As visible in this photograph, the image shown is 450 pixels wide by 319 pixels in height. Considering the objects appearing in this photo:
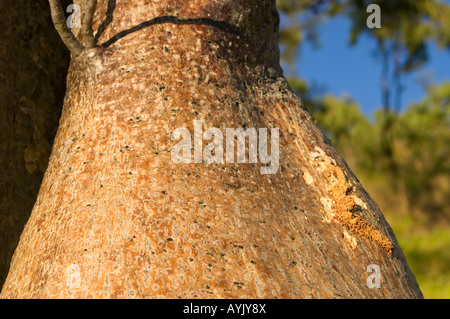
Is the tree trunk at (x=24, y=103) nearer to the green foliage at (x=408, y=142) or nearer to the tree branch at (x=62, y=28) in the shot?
the tree branch at (x=62, y=28)

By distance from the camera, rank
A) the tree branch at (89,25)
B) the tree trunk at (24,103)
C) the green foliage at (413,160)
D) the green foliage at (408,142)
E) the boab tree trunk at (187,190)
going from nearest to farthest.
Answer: the boab tree trunk at (187,190), the tree branch at (89,25), the tree trunk at (24,103), the green foliage at (408,142), the green foliage at (413,160)

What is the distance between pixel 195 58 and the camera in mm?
1555

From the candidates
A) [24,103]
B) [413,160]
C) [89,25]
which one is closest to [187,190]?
[89,25]

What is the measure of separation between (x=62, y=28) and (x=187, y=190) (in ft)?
2.05

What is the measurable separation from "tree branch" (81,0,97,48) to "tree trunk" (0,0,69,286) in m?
0.42

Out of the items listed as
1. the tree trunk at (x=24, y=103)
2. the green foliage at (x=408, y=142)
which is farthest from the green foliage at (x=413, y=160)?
the tree trunk at (x=24, y=103)

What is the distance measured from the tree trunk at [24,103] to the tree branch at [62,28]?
1.18ft

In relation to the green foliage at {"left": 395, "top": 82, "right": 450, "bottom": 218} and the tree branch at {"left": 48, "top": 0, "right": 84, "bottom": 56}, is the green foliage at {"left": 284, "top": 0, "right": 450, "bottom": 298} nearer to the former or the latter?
the green foliage at {"left": 395, "top": 82, "right": 450, "bottom": 218}

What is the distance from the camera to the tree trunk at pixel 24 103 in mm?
1818

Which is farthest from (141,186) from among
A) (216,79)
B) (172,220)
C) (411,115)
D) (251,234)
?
(411,115)

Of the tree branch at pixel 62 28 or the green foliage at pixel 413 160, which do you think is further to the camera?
the green foliage at pixel 413 160

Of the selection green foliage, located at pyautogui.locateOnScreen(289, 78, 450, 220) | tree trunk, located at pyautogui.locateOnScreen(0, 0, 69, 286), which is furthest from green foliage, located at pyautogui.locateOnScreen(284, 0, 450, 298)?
tree trunk, located at pyautogui.locateOnScreen(0, 0, 69, 286)

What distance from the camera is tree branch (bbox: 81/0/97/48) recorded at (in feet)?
4.86
